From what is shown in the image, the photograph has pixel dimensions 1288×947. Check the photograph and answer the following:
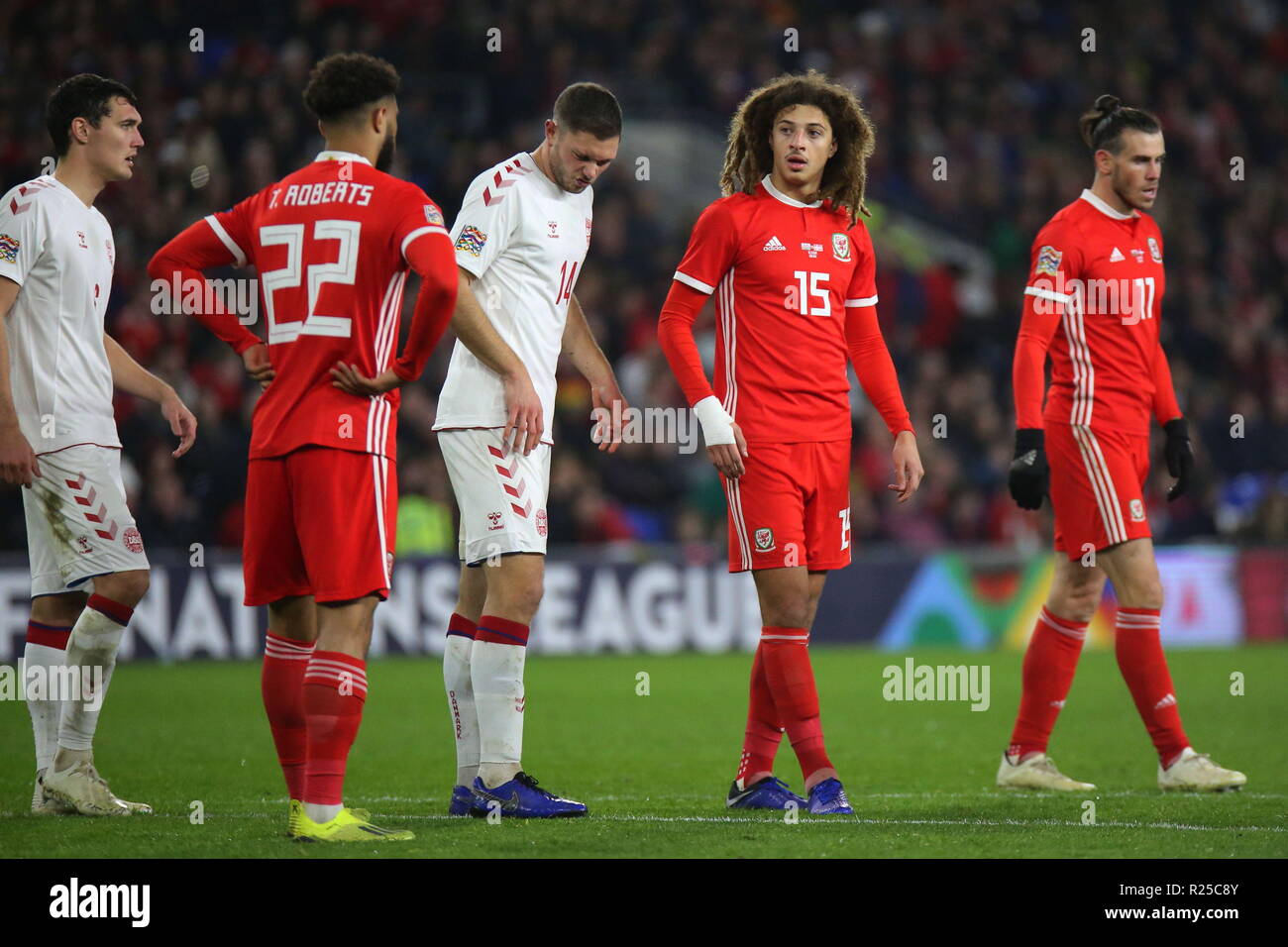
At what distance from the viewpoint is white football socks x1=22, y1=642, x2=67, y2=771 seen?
19.5 ft

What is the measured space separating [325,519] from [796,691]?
1.85 m

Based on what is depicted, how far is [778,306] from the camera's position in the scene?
5.93 m

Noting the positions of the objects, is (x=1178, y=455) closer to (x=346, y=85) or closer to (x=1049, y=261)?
(x=1049, y=261)

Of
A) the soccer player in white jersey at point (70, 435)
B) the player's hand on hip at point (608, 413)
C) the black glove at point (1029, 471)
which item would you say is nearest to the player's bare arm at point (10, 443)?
the soccer player in white jersey at point (70, 435)

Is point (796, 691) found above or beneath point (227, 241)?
beneath

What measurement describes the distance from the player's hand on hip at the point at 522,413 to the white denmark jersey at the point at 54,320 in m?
1.54

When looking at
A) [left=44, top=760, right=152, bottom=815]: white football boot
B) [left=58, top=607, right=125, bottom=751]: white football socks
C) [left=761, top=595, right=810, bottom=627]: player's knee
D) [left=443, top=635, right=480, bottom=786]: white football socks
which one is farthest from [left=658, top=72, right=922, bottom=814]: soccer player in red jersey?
[left=58, top=607, right=125, bottom=751]: white football socks

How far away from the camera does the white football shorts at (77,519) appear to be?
5871mm

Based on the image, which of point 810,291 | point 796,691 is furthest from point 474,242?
point 796,691

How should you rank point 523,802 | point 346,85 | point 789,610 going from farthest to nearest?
point 789,610 < point 523,802 < point 346,85

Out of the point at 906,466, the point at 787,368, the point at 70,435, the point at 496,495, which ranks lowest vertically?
the point at 496,495

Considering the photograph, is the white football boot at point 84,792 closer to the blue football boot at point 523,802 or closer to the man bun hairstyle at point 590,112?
the blue football boot at point 523,802

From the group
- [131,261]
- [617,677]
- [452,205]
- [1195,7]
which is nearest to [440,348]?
[452,205]

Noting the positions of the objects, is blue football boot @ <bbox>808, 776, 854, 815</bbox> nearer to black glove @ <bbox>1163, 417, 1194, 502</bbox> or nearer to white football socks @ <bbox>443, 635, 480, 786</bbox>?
white football socks @ <bbox>443, 635, 480, 786</bbox>
